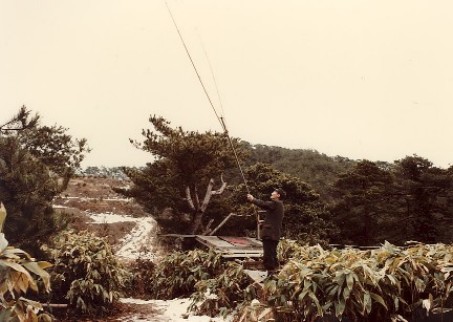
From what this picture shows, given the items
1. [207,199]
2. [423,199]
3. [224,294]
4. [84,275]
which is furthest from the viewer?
[207,199]

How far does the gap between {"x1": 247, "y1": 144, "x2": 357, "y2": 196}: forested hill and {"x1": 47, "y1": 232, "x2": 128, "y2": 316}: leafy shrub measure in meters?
14.7

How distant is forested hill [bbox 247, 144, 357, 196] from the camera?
29.0m

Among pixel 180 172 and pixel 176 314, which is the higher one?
pixel 180 172

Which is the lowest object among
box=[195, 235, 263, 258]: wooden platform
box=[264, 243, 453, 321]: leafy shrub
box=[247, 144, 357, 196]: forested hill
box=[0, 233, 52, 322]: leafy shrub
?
box=[195, 235, 263, 258]: wooden platform

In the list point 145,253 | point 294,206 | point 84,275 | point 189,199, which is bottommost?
point 145,253

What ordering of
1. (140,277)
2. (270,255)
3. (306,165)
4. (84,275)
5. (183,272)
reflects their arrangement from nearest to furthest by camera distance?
(270,255) < (84,275) < (183,272) < (140,277) < (306,165)

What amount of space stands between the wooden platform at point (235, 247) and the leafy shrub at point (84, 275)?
3587mm

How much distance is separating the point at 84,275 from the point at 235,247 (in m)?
5.38

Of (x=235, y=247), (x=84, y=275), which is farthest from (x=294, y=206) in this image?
(x=84, y=275)

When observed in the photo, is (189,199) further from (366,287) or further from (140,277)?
(366,287)

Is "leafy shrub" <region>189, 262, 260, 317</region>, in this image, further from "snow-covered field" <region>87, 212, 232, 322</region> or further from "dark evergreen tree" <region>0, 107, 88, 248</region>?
"dark evergreen tree" <region>0, 107, 88, 248</region>

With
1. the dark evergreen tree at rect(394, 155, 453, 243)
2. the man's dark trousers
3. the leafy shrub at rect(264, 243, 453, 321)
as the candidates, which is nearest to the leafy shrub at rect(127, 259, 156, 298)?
the man's dark trousers

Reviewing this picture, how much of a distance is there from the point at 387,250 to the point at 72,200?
30.5 m

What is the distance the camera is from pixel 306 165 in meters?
36.0
